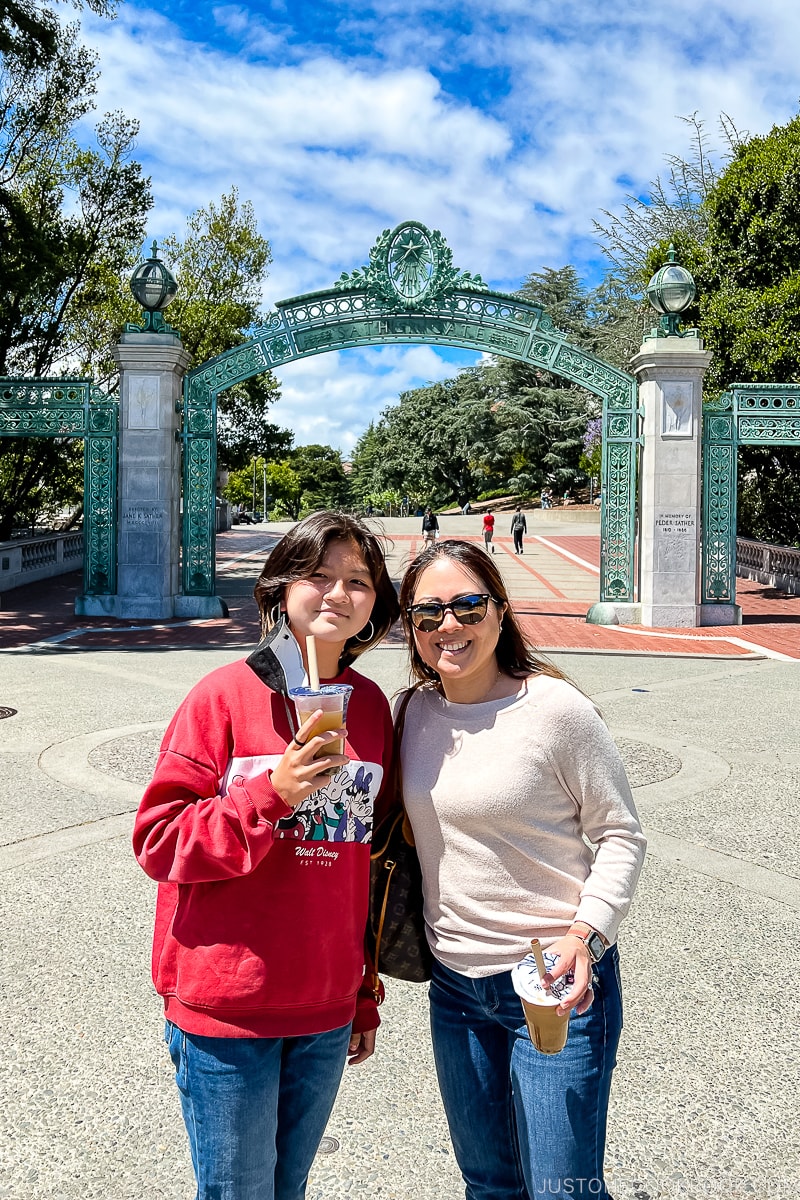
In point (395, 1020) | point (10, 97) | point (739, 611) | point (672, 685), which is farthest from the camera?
point (10, 97)

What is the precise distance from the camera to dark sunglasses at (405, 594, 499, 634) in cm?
203

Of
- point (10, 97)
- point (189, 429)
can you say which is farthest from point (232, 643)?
point (10, 97)

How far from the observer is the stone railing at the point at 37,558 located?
19.6 meters

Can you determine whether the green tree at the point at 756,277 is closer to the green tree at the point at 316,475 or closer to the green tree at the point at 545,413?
the green tree at the point at 545,413

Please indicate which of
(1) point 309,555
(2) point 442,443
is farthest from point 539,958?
(2) point 442,443

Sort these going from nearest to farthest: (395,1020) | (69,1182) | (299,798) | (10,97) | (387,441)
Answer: (299,798)
(69,1182)
(395,1020)
(10,97)
(387,441)

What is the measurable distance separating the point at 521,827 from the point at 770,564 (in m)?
21.5

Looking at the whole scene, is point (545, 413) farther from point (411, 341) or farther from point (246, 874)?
point (246, 874)

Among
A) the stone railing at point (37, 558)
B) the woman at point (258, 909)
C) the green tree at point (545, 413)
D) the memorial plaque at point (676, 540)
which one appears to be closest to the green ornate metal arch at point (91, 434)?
the stone railing at point (37, 558)

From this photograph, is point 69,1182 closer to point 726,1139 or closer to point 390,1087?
point 390,1087

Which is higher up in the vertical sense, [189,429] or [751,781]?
[189,429]

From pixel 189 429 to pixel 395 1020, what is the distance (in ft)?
45.5

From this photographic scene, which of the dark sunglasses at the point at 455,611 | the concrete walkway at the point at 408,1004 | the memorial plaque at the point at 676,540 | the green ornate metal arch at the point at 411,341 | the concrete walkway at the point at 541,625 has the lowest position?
the concrete walkway at the point at 408,1004

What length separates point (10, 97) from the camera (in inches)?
770
